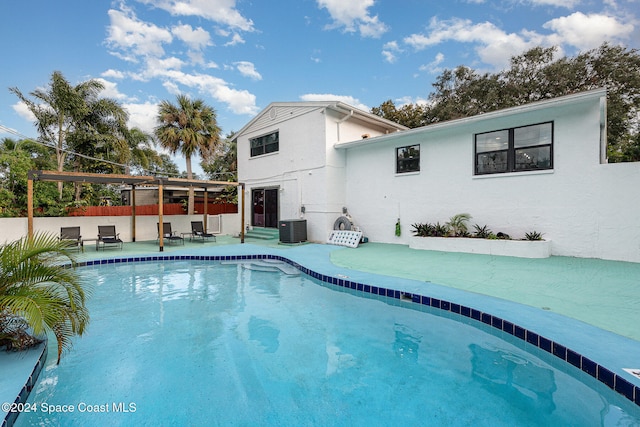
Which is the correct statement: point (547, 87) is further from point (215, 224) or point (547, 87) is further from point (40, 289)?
point (40, 289)

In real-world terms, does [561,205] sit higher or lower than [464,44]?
lower

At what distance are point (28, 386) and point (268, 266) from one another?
6.02m

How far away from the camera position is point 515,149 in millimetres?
→ 8578

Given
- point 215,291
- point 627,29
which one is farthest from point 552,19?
point 215,291

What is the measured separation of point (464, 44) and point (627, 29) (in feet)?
24.2

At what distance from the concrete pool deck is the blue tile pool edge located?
0.18 ft

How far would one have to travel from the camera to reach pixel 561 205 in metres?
7.79

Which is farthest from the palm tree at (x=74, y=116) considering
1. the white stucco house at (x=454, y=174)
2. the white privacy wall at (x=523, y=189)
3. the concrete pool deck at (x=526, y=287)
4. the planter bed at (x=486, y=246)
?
the planter bed at (x=486, y=246)

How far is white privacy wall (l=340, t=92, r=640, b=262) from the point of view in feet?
23.5

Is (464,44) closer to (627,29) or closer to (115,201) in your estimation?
(627,29)

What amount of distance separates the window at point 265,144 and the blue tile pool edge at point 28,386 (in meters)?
11.7

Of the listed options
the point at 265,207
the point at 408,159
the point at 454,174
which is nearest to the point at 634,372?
the point at 454,174

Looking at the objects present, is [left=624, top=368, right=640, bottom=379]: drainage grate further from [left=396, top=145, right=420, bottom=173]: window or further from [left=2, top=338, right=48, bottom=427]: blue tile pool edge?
[left=396, top=145, right=420, bottom=173]: window

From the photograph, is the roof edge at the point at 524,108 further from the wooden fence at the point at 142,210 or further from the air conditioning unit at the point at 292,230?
the wooden fence at the point at 142,210
